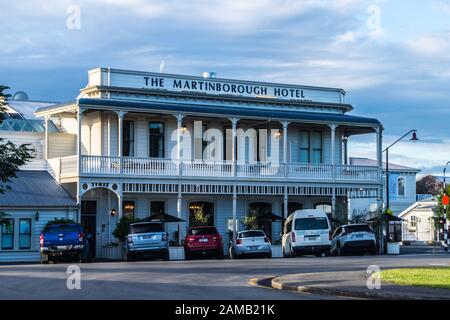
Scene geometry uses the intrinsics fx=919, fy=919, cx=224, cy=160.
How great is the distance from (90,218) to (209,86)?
407 inches

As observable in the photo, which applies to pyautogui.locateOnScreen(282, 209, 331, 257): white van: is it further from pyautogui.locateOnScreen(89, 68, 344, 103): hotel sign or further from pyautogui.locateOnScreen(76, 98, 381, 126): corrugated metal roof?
pyautogui.locateOnScreen(89, 68, 344, 103): hotel sign

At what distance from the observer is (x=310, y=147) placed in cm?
5553

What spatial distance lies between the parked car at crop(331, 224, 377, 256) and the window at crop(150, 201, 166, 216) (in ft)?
32.3

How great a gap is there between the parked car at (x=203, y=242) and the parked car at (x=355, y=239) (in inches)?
253

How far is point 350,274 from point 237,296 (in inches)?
312

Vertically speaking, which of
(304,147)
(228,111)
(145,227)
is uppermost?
(228,111)

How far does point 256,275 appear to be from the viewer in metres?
28.5

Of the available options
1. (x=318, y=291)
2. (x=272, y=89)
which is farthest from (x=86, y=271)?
(x=272, y=89)

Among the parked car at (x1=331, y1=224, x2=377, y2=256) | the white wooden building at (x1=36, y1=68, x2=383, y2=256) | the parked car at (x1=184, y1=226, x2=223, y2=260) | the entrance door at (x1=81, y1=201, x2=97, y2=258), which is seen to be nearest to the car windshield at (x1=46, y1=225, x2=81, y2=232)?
the white wooden building at (x1=36, y1=68, x2=383, y2=256)

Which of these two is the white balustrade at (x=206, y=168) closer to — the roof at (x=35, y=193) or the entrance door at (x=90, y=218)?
the entrance door at (x=90, y=218)

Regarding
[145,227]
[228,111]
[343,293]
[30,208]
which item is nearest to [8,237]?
[30,208]

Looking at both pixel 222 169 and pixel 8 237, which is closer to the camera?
pixel 8 237

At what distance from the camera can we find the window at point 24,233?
4409 centimetres

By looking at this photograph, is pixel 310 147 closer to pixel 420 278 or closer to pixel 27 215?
pixel 27 215
